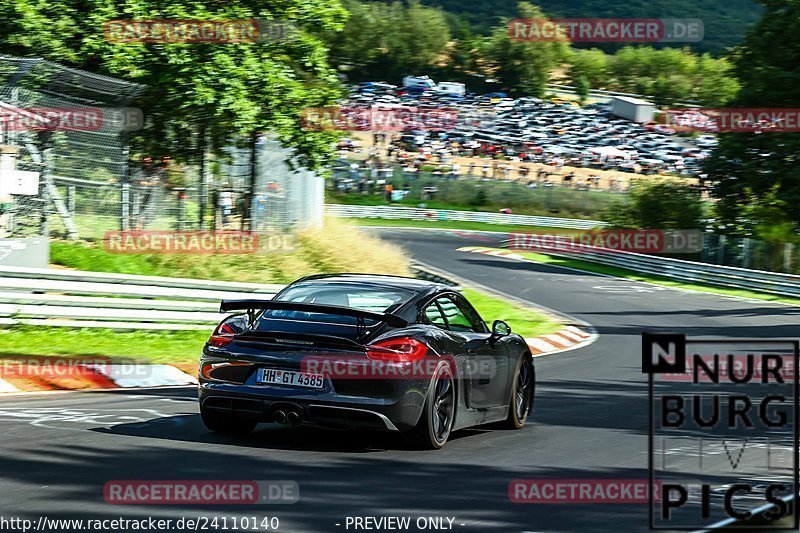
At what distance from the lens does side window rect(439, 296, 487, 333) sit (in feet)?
30.9

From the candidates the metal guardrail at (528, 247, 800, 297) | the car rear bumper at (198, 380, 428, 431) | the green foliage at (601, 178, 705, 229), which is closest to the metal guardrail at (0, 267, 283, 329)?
the car rear bumper at (198, 380, 428, 431)

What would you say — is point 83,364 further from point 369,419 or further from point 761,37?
point 761,37

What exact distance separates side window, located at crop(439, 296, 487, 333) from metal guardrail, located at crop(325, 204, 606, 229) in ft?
171

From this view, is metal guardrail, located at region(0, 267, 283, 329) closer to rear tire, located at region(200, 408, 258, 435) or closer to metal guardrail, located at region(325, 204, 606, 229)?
rear tire, located at region(200, 408, 258, 435)

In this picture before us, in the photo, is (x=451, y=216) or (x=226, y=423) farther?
(x=451, y=216)

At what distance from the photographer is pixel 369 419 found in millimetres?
8109

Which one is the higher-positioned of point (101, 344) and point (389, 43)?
point (389, 43)

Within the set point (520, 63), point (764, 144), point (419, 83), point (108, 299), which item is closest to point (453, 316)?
point (108, 299)

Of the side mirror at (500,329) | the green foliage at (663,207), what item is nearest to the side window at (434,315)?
the side mirror at (500,329)

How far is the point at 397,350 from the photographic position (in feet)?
27.0

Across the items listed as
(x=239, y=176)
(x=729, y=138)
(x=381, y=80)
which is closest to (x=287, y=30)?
(x=239, y=176)

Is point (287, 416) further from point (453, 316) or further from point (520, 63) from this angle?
point (520, 63)

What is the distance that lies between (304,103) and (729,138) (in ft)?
81.9

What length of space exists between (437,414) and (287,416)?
119 cm
